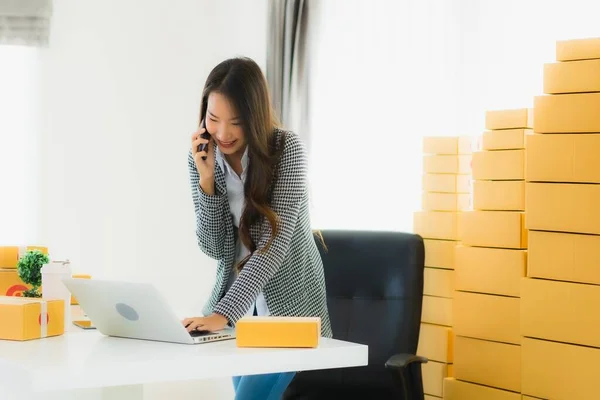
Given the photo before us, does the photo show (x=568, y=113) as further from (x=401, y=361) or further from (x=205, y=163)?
(x=205, y=163)

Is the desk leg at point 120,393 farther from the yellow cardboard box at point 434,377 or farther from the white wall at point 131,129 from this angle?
the white wall at point 131,129

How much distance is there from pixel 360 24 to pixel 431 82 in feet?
1.53

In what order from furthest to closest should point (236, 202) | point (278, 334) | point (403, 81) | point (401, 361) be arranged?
point (403, 81), point (401, 361), point (236, 202), point (278, 334)

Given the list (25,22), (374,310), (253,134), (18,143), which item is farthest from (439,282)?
(25,22)

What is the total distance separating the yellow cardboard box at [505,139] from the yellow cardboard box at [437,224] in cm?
35

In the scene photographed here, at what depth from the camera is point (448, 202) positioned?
304cm

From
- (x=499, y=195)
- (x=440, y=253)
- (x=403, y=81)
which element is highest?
(x=403, y=81)

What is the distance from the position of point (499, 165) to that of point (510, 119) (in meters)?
0.15

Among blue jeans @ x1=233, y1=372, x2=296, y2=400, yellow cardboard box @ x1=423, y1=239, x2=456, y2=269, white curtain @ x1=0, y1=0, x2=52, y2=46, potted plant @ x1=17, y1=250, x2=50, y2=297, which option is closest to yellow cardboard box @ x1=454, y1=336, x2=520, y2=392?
yellow cardboard box @ x1=423, y1=239, x2=456, y2=269

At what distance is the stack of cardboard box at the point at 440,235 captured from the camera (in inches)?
117

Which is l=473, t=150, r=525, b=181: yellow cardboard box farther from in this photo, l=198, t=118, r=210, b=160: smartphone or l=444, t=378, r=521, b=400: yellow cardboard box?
l=198, t=118, r=210, b=160: smartphone

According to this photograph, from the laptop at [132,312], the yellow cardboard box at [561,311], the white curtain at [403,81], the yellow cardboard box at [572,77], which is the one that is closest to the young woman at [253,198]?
the laptop at [132,312]

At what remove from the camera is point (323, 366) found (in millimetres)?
1607

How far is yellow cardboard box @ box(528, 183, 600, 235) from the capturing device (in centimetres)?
230
